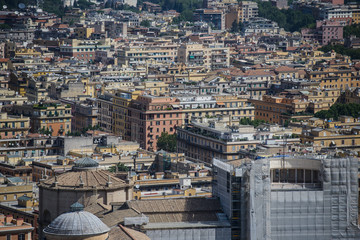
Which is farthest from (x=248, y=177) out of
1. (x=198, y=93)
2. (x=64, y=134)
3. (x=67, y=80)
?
(x=67, y=80)

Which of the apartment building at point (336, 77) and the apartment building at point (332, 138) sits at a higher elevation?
the apartment building at point (336, 77)

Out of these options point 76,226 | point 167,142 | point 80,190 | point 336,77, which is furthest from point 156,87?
point 76,226

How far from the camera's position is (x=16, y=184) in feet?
291

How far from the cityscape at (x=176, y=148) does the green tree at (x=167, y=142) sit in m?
0.16

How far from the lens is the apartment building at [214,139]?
359ft

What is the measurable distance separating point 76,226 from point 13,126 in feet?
230

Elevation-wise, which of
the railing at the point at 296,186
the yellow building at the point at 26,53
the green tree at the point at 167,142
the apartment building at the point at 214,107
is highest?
the railing at the point at 296,186

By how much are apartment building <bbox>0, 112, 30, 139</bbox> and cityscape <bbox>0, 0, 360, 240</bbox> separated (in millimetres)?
108

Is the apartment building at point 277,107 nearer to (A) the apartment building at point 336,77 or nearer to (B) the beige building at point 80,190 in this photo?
(A) the apartment building at point 336,77

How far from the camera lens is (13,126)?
121812 millimetres

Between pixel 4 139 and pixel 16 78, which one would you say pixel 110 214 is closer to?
pixel 4 139

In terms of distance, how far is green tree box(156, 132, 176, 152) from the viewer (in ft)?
403

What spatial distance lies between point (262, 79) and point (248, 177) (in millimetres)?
104977

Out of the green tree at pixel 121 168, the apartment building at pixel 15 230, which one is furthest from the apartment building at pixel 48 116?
the apartment building at pixel 15 230
